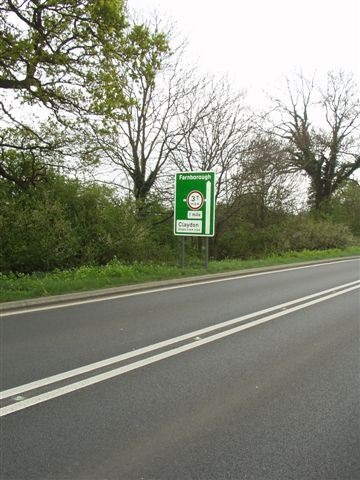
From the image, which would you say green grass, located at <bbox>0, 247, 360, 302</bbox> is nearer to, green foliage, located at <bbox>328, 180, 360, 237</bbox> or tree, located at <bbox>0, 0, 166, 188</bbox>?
tree, located at <bbox>0, 0, 166, 188</bbox>

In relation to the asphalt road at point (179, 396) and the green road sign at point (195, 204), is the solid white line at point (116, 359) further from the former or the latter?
the green road sign at point (195, 204)

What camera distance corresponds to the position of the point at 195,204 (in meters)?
14.1

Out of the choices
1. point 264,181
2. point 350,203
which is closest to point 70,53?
point 264,181

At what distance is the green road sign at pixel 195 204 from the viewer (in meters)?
13.9

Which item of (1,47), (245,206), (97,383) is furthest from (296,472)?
(245,206)

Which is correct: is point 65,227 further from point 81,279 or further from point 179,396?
point 179,396

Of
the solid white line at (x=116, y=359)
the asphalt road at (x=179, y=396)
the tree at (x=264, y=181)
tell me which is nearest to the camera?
the asphalt road at (x=179, y=396)

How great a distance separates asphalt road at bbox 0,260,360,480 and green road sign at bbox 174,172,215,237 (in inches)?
266

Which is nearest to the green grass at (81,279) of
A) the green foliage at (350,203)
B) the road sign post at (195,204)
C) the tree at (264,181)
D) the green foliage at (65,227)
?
the road sign post at (195,204)

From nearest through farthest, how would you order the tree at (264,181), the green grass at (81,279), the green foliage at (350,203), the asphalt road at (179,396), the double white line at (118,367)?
the asphalt road at (179,396) → the double white line at (118,367) → the green grass at (81,279) → the tree at (264,181) → the green foliage at (350,203)

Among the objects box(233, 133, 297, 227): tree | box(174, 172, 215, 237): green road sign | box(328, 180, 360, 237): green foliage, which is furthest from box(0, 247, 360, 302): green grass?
box(328, 180, 360, 237): green foliage

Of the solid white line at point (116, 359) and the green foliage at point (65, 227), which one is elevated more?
the green foliage at point (65, 227)

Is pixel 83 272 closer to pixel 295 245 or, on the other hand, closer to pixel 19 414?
pixel 19 414

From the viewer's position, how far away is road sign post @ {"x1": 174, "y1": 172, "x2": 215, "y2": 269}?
45.5ft
